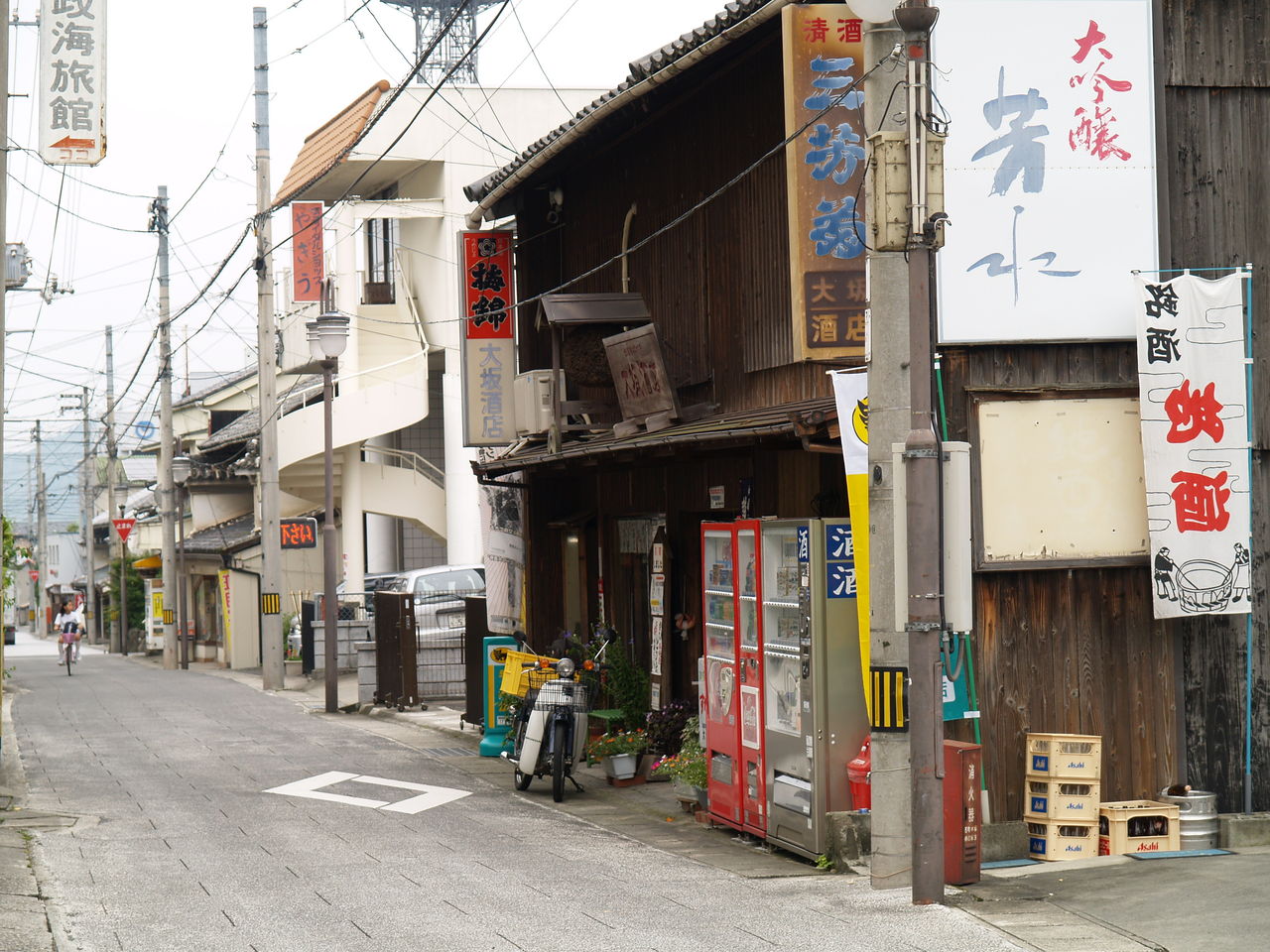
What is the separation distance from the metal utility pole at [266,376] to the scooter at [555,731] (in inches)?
598

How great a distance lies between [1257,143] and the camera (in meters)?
10.6

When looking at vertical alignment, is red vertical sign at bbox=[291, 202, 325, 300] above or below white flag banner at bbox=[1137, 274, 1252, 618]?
above

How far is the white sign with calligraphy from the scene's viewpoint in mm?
9984

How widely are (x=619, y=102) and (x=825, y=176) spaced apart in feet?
11.5

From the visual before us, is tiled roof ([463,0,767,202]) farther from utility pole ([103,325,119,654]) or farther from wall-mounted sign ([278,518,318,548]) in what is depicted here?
utility pole ([103,325,119,654])

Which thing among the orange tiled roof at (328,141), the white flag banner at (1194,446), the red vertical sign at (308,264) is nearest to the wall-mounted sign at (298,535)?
the red vertical sign at (308,264)

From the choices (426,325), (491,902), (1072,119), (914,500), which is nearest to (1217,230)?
(1072,119)

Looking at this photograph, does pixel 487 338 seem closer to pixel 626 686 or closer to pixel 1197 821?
pixel 626 686

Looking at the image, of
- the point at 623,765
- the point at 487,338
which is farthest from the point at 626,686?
the point at 487,338

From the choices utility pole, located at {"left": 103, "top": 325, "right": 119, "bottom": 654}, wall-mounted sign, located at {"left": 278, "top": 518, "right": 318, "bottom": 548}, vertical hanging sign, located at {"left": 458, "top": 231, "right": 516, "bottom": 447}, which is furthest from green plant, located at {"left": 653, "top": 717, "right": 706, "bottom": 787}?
utility pole, located at {"left": 103, "top": 325, "right": 119, "bottom": 654}

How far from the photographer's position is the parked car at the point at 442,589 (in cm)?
2794

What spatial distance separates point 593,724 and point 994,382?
7.74 meters

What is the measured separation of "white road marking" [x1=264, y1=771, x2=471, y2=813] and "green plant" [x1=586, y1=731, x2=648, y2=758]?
1375mm

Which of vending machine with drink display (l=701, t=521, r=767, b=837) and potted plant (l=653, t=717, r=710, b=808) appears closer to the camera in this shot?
vending machine with drink display (l=701, t=521, r=767, b=837)
